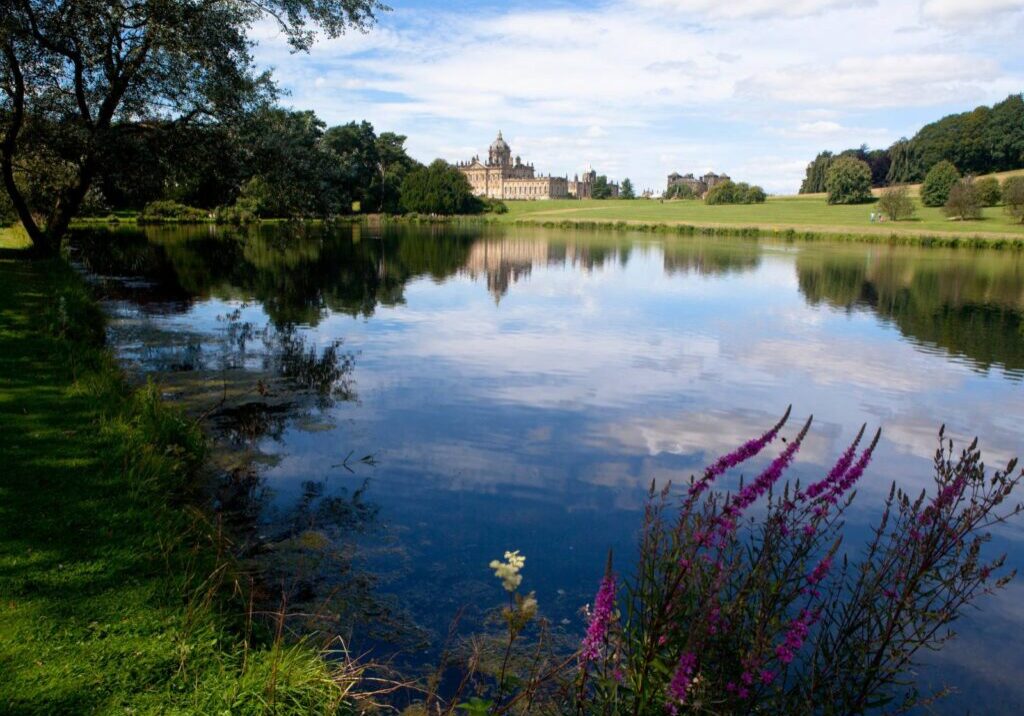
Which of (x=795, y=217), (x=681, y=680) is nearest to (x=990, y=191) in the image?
(x=795, y=217)

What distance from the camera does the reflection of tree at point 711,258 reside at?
4372cm

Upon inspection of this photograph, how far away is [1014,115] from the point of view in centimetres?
12275

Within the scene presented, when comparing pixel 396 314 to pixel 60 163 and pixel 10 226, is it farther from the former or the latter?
pixel 10 226

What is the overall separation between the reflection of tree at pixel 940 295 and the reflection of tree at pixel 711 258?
3.88 meters

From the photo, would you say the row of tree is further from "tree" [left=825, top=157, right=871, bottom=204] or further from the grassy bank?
the grassy bank

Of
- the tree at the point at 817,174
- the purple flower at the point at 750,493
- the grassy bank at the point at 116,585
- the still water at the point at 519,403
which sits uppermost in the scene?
the tree at the point at 817,174

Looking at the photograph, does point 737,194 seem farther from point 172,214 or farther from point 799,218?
point 172,214

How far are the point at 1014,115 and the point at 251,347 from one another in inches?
5859

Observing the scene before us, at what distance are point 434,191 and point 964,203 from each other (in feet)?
274

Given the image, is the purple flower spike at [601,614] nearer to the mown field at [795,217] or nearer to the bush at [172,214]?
the bush at [172,214]

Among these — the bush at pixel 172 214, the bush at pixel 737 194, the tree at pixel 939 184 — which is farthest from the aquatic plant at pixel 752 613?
the bush at pixel 737 194

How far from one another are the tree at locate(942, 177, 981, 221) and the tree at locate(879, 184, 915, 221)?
4.93 meters

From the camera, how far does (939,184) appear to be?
369ft

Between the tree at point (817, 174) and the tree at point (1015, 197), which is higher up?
the tree at point (817, 174)
